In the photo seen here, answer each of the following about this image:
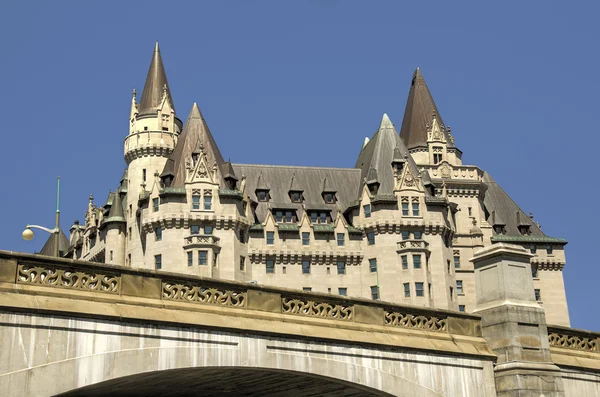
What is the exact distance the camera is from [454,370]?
21.8m

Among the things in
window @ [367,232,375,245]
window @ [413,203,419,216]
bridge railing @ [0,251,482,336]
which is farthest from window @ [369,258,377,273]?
bridge railing @ [0,251,482,336]

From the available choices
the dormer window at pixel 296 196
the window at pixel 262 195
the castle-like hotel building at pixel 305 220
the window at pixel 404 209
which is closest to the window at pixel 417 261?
the castle-like hotel building at pixel 305 220

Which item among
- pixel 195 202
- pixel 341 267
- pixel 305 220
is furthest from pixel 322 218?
pixel 195 202

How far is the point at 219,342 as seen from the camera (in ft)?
58.2

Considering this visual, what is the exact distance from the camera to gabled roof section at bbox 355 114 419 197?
275 feet

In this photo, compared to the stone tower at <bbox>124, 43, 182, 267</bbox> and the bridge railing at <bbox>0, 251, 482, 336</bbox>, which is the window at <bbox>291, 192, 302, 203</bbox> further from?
the bridge railing at <bbox>0, 251, 482, 336</bbox>

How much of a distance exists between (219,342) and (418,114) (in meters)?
83.2

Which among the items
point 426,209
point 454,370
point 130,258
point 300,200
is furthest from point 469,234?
point 454,370

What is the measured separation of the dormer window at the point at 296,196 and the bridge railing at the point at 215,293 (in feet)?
211

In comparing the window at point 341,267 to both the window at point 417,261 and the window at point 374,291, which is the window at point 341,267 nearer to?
the window at point 374,291

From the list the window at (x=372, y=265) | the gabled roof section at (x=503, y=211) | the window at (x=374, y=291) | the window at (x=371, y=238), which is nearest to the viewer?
the window at (x=374, y=291)

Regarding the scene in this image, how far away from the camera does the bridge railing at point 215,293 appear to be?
1617 cm

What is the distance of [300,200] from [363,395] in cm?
6624

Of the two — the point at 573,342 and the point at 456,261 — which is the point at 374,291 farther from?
the point at 573,342
